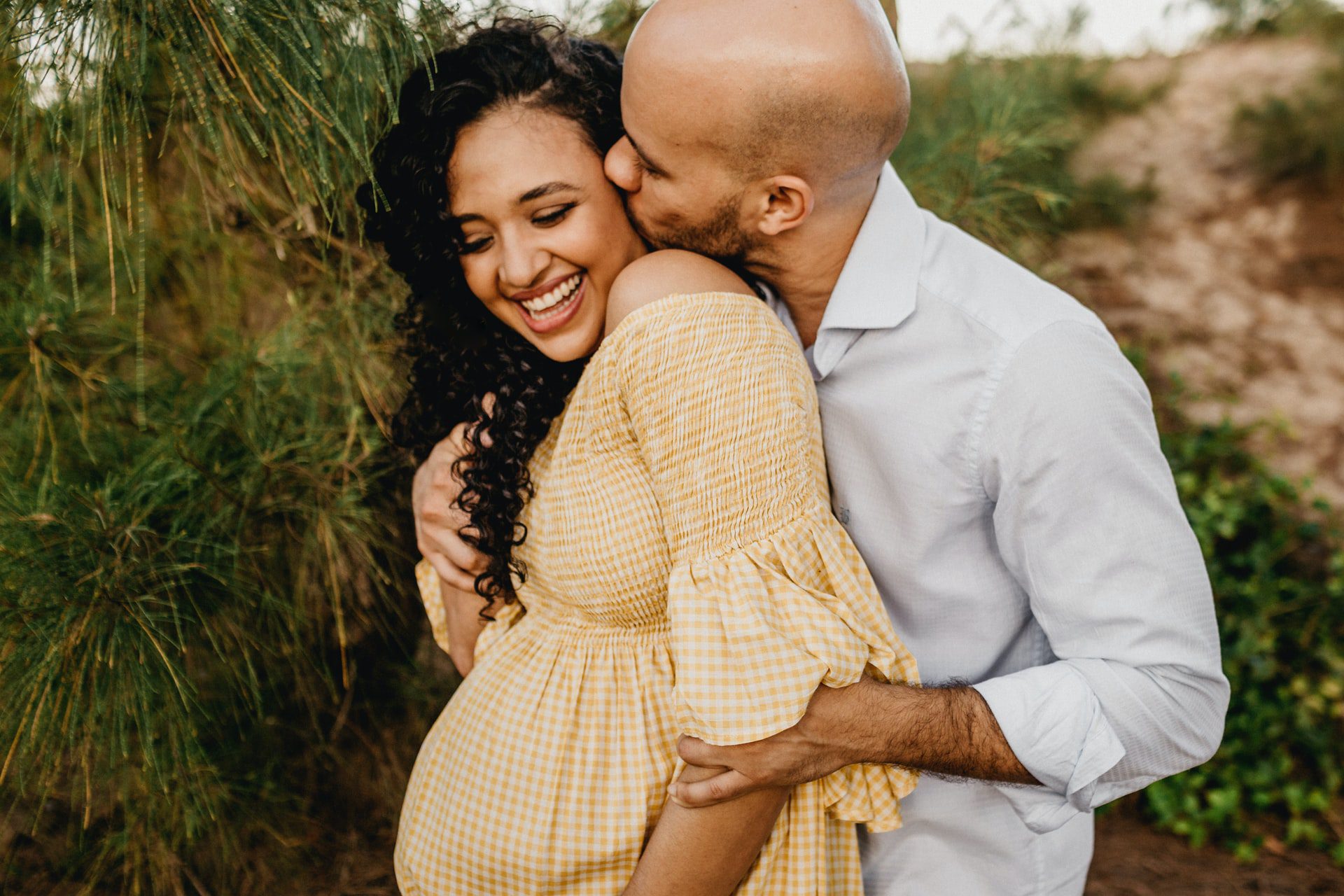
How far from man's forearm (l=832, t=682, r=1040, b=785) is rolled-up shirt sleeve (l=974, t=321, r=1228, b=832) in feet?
0.07

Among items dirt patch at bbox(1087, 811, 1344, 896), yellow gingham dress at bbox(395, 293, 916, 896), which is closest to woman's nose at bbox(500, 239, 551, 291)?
yellow gingham dress at bbox(395, 293, 916, 896)

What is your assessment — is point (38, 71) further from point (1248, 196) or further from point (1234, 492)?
point (1248, 196)

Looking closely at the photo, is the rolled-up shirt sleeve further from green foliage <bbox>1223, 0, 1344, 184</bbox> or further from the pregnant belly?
green foliage <bbox>1223, 0, 1344, 184</bbox>

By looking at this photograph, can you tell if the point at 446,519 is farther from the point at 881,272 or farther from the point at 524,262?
the point at 881,272

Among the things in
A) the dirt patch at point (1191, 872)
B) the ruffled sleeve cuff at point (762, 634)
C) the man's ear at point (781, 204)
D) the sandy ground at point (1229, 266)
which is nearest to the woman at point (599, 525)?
the ruffled sleeve cuff at point (762, 634)

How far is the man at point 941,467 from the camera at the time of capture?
1072mm

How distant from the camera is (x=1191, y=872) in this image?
242 centimetres

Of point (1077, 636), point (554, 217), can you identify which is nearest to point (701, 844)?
point (1077, 636)

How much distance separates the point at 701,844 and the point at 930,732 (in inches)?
12.7

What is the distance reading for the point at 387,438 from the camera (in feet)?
6.24

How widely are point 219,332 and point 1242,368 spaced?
11.6 ft

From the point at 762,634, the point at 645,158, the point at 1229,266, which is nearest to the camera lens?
the point at 762,634

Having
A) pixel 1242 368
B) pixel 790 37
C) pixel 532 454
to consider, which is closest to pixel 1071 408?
pixel 790 37

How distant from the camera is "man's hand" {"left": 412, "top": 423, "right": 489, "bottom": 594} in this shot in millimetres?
1458
